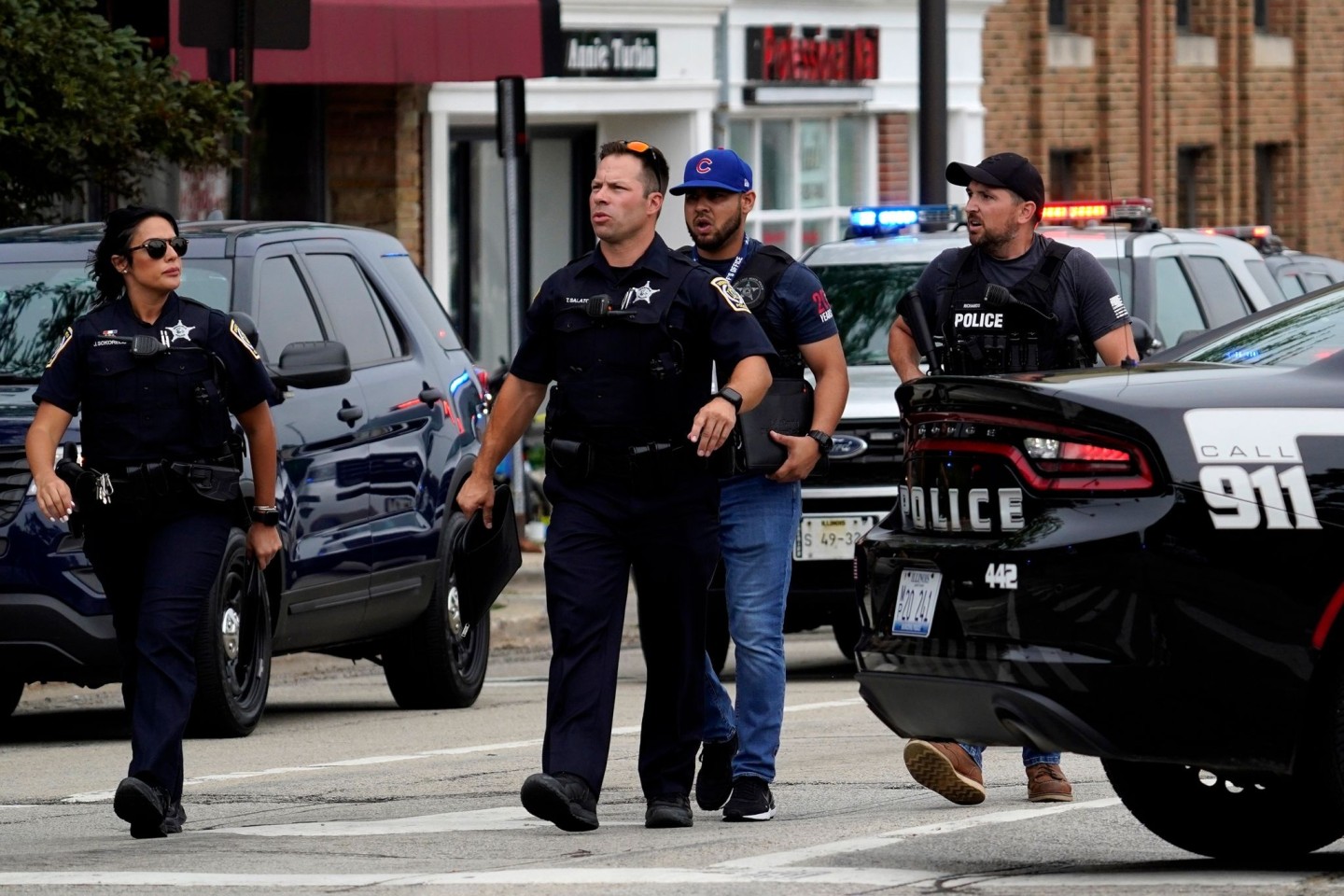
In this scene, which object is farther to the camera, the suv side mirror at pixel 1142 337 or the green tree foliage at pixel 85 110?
the green tree foliage at pixel 85 110

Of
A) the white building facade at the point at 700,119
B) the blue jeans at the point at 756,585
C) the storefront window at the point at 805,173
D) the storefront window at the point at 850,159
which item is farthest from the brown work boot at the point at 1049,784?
the storefront window at the point at 850,159

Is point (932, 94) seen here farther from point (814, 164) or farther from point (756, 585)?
point (756, 585)

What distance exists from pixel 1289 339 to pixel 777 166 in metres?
18.9

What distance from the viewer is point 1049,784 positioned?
8.19 m

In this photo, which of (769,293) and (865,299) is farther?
(865,299)

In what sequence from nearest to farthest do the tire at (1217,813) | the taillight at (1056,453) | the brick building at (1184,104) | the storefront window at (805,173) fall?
the taillight at (1056,453) → the tire at (1217,813) → the storefront window at (805,173) → the brick building at (1184,104)

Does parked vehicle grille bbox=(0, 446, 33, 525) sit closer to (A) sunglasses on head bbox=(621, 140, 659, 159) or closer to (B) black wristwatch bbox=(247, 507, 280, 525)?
(B) black wristwatch bbox=(247, 507, 280, 525)

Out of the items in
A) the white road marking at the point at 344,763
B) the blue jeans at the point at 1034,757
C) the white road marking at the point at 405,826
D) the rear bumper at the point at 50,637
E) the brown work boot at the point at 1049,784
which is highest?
→ the rear bumper at the point at 50,637

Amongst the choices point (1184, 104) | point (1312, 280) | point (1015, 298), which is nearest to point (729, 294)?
point (1015, 298)

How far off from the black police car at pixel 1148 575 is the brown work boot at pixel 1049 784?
1385mm

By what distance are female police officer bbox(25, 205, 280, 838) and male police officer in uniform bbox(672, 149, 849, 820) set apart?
1345 mm

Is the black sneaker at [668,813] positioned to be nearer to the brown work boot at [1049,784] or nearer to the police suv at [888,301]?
the brown work boot at [1049,784]

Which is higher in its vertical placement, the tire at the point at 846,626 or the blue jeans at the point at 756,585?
the blue jeans at the point at 756,585

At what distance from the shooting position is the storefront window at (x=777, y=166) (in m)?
25.6
